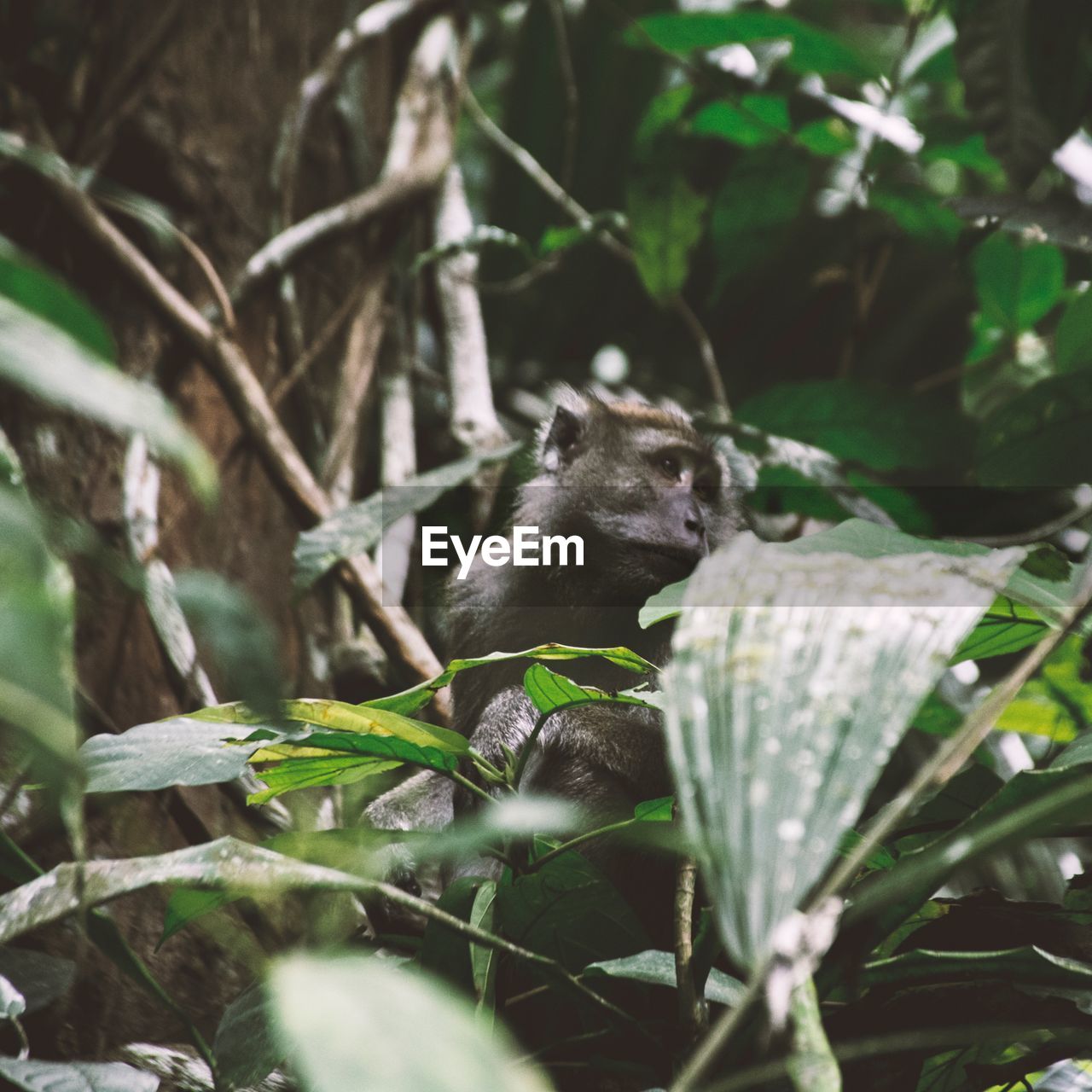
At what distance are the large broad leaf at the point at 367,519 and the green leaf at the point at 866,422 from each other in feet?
2.53

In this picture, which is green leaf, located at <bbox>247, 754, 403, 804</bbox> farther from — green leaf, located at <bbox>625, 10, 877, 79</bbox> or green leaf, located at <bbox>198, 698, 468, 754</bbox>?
green leaf, located at <bbox>625, 10, 877, 79</bbox>

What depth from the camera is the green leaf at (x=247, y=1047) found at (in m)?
1.19

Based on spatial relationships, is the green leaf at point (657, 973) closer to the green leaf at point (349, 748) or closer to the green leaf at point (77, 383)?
the green leaf at point (349, 748)

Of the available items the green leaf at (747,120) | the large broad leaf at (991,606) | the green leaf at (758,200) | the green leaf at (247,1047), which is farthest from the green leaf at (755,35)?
the green leaf at (247,1047)

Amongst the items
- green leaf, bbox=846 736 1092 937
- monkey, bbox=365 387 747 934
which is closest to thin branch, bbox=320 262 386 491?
monkey, bbox=365 387 747 934

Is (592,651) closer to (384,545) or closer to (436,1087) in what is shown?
(436,1087)

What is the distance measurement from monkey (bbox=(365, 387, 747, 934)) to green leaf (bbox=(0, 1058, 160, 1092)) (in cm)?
83

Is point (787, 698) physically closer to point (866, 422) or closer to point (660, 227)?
point (866, 422)

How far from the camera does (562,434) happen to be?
127 inches

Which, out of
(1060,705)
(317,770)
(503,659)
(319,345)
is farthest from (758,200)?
(317,770)

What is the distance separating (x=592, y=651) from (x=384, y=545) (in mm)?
1670

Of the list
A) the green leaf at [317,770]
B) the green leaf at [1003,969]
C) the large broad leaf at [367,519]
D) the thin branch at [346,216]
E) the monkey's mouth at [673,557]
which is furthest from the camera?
the monkey's mouth at [673,557]

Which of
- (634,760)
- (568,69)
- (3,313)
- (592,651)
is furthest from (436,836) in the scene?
(568,69)

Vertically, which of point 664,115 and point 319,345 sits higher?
point 664,115
